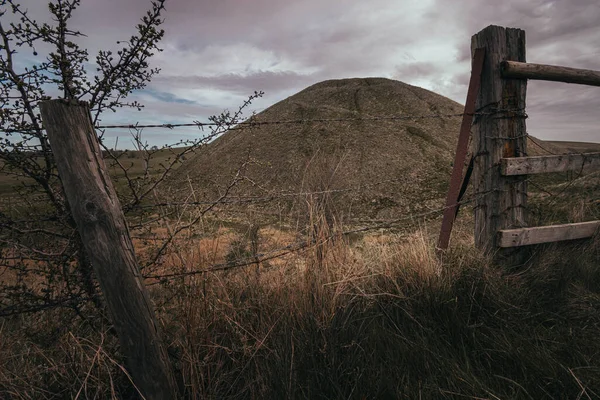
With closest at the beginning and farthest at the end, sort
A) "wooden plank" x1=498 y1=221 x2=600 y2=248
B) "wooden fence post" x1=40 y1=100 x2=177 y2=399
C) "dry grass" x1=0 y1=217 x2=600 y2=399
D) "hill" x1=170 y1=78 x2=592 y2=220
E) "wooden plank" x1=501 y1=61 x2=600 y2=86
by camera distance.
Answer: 1. "wooden fence post" x1=40 y1=100 x2=177 y2=399
2. "dry grass" x1=0 y1=217 x2=600 y2=399
3. "wooden plank" x1=501 y1=61 x2=600 y2=86
4. "wooden plank" x1=498 y1=221 x2=600 y2=248
5. "hill" x1=170 y1=78 x2=592 y2=220

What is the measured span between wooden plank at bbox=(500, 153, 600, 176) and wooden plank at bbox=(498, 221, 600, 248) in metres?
0.55

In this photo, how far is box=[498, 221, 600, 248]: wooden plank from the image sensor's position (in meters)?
3.19

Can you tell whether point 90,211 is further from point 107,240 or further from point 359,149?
point 359,149

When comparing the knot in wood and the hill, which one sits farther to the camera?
the hill

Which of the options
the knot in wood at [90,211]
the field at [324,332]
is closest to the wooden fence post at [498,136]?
the field at [324,332]

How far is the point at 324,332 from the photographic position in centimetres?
211

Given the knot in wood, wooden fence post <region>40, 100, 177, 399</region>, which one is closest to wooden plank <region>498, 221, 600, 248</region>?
wooden fence post <region>40, 100, 177, 399</region>

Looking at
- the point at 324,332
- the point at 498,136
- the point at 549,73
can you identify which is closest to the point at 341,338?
the point at 324,332

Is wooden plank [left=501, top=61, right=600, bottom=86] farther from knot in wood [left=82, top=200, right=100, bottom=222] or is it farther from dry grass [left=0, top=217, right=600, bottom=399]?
knot in wood [left=82, top=200, right=100, bottom=222]

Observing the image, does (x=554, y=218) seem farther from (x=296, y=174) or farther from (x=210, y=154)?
(x=210, y=154)

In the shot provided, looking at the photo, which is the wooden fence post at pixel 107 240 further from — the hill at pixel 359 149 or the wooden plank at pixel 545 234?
the hill at pixel 359 149

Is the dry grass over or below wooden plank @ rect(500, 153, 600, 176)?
below

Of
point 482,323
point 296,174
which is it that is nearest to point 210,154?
point 296,174

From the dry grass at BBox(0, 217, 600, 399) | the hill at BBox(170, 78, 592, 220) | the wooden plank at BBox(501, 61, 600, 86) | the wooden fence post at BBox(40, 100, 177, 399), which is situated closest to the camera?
the wooden fence post at BBox(40, 100, 177, 399)
